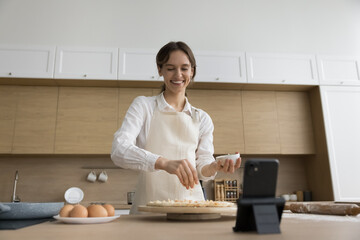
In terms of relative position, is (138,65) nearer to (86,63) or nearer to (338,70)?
(86,63)

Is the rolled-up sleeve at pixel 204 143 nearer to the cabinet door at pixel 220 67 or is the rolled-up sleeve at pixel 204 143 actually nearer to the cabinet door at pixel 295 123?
the cabinet door at pixel 220 67

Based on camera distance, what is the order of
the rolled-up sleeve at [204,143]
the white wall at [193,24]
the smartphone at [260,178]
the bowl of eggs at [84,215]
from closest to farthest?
1. the smartphone at [260,178]
2. the bowl of eggs at [84,215]
3. the rolled-up sleeve at [204,143]
4. the white wall at [193,24]

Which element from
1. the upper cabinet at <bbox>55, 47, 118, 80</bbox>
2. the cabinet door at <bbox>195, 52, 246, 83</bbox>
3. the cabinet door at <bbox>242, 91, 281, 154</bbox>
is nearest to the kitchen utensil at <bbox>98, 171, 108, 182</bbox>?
the upper cabinet at <bbox>55, 47, 118, 80</bbox>

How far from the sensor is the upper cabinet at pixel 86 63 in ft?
10.0

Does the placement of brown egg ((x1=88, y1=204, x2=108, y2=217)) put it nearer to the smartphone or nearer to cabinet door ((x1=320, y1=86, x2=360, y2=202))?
the smartphone

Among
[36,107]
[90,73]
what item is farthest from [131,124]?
[36,107]

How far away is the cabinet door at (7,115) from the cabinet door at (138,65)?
3.85 feet

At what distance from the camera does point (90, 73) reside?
10.1 feet

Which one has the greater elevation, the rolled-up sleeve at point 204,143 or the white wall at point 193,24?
the white wall at point 193,24

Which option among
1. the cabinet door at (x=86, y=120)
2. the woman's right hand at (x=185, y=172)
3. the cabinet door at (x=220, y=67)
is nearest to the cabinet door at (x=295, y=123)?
the cabinet door at (x=220, y=67)

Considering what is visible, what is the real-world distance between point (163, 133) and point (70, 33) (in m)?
2.52

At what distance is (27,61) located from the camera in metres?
3.07

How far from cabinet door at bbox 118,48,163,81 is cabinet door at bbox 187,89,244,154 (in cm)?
50

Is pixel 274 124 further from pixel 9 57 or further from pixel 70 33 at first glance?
pixel 9 57
